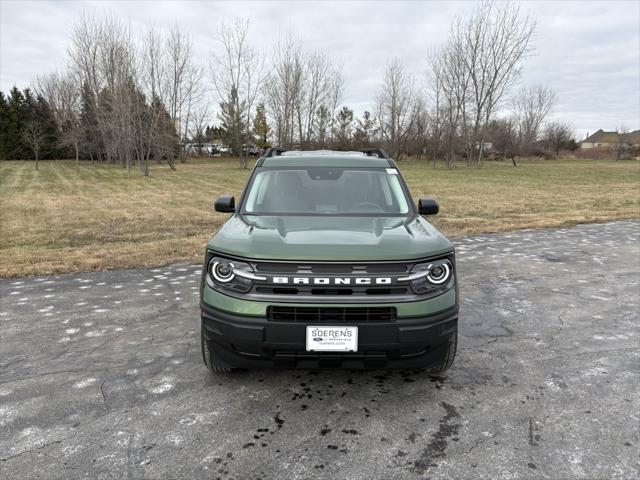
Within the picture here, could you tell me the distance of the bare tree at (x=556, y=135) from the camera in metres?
69.4

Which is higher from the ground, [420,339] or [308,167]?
[308,167]

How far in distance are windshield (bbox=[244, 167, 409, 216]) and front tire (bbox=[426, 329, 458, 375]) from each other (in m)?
1.26

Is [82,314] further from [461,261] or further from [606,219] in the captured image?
[606,219]

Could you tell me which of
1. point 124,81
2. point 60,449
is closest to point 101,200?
point 60,449

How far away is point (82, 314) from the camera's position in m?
4.86

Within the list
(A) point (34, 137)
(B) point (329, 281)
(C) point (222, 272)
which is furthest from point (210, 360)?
(A) point (34, 137)

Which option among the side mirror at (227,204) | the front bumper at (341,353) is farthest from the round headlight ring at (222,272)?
the side mirror at (227,204)

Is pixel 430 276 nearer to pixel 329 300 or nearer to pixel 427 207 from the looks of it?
pixel 329 300

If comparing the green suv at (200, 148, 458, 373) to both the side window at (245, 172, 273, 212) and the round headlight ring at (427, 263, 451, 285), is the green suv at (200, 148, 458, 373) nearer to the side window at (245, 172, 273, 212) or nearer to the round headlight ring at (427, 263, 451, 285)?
the round headlight ring at (427, 263, 451, 285)

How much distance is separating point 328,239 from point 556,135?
7787cm

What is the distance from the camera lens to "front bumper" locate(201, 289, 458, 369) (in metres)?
2.73

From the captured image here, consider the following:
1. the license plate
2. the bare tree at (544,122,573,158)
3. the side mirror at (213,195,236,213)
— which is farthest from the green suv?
the bare tree at (544,122,573,158)

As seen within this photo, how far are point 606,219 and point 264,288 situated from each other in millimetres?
12130

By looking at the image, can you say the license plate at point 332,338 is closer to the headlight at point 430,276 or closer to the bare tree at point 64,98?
the headlight at point 430,276
